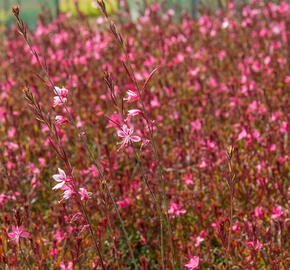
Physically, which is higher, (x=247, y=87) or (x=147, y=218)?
(x=247, y=87)

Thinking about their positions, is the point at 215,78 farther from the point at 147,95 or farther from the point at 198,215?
the point at 198,215

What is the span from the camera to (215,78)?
500 cm

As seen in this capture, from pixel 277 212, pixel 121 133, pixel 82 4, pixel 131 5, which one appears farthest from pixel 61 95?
pixel 82 4

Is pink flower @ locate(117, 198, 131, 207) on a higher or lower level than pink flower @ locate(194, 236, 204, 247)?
higher

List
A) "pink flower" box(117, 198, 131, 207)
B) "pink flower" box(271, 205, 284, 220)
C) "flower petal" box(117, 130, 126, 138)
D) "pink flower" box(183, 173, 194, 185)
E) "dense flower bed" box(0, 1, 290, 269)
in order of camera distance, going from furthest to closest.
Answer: "pink flower" box(183, 173, 194, 185) → "pink flower" box(117, 198, 131, 207) → "pink flower" box(271, 205, 284, 220) → "dense flower bed" box(0, 1, 290, 269) → "flower petal" box(117, 130, 126, 138)

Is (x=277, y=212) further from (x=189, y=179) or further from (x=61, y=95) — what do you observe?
(x=61, y=95)

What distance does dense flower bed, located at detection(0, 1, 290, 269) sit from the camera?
1942 millimetres

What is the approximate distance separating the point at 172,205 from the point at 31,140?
1.88 m

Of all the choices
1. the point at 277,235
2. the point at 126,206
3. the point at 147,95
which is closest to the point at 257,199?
the point at 277,235

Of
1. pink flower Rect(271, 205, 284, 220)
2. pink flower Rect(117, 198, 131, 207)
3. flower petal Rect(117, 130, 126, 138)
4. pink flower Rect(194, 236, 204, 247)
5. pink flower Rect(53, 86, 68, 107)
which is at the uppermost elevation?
pink flower Rect(53, 86, 68, 107)

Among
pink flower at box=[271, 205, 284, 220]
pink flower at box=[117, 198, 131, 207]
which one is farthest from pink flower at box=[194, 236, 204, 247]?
pink flower at box=[117, 198, 131, 207]

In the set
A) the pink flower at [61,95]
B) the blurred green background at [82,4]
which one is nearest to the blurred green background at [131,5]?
the blurred green background at [82,4]

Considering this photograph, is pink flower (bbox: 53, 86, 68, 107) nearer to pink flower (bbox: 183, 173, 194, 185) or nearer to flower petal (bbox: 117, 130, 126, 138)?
flower petal (bbox: 117, 130, 126, 138)

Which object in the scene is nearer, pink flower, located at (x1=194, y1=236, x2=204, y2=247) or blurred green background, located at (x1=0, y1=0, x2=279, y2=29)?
pink flower, located at (x1=194, y1=236, x2=204, y2=247)
